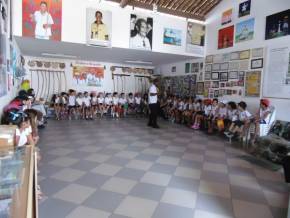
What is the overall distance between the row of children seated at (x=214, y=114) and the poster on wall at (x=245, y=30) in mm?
1826

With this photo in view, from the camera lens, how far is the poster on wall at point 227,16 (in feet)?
20.8

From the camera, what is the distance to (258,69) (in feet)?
17.9

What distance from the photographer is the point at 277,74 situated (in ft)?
16.4

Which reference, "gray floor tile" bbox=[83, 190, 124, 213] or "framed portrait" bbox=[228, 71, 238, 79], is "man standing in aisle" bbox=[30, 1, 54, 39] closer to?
"gray floor tile" bbox=[83, 190, 124, 213]

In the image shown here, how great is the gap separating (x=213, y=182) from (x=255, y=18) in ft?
15.6

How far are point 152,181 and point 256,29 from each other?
499 centimetres

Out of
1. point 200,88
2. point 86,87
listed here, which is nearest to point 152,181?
Answer: point 200,88

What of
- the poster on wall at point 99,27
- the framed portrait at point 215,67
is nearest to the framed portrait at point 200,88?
the framed portrait at point 215,67

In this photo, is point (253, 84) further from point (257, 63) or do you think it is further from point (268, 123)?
point (268, 123)

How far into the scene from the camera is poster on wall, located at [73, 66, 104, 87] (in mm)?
8977

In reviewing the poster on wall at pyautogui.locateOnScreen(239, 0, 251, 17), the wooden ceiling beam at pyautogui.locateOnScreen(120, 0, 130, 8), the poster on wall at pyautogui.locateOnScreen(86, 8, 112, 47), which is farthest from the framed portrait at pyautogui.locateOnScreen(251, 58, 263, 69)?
the poster on wall at pyautogui.locateOnScreen(86, 8, 112, 47)

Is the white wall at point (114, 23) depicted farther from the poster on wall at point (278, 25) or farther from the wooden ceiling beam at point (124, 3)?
the poster on wall at point (278, 25)

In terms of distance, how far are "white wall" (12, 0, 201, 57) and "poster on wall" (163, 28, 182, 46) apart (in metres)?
0.11

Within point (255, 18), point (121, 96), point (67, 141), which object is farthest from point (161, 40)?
point (67, 141)
